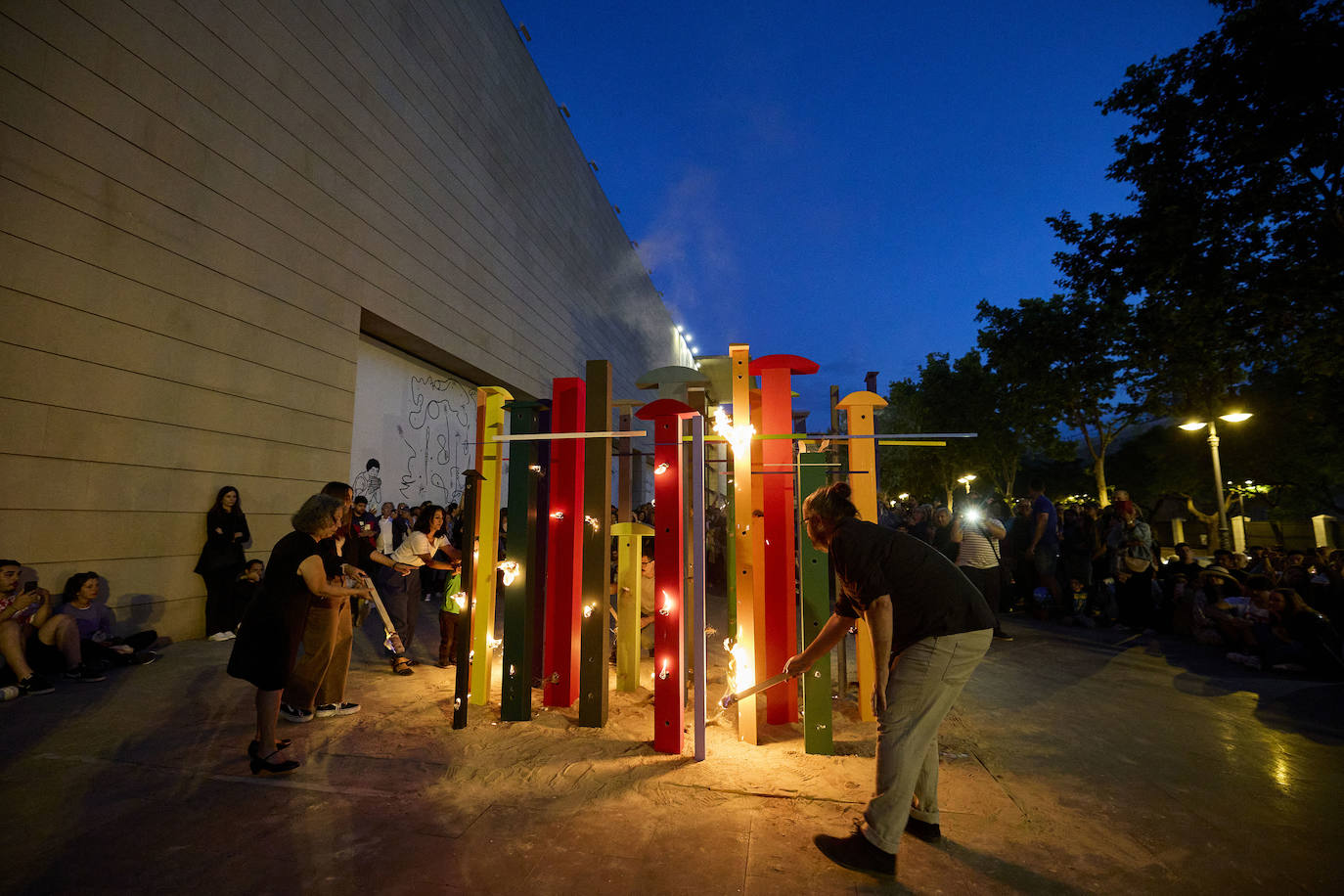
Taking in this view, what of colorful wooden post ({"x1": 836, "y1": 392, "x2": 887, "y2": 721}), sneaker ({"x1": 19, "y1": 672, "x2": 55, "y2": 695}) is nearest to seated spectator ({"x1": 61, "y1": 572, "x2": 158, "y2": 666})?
sneaker ({"x1": 19, "y1": 672, "x2": 55, "y2": 695})

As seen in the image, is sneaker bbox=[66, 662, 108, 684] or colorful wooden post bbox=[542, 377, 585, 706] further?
sneaker bbox=[66, 662, 108, 684]

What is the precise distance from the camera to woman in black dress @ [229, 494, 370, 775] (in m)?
3.44

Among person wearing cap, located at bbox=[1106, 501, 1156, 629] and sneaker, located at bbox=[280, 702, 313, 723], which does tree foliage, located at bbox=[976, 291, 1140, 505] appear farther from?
sneaker, located at bbox=[280, 702, 313, 723]

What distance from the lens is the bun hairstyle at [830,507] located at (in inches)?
118

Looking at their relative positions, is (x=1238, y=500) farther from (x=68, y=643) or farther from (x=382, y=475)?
(x=68, y=643)

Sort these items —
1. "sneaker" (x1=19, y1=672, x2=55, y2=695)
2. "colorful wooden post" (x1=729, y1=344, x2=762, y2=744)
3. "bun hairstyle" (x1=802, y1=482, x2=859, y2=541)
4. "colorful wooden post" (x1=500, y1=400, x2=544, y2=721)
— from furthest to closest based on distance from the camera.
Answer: "sneaker" (x1=19, y1=672, x2=55, y2=695)
"colorful wooden post" (x1=500, y1=400, x2=544, y2=721)
"colorful wooden post" (x1=729, y1=344, x2=762, y2=744)
"bun hairstyle" (x1=802, y1=482, x2=859, y2=541)

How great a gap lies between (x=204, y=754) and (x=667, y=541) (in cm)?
329

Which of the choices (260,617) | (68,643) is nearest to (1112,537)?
(260,617)

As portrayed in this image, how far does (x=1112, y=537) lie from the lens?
877 centimetres

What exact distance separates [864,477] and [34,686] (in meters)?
7.10

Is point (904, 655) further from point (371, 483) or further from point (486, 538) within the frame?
point (371, 483)

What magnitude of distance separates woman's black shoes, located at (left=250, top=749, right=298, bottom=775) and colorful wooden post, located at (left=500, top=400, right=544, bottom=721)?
1438 millimetres

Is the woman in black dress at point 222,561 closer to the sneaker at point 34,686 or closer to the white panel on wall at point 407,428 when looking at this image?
the sneaker at point 34,686

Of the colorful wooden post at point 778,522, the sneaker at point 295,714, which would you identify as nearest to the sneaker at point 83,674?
the sneaker at point 295,714
